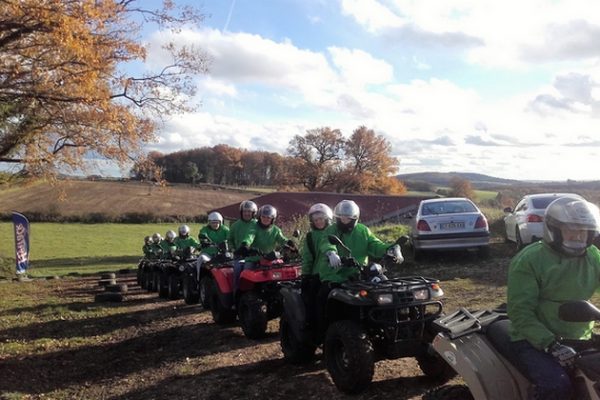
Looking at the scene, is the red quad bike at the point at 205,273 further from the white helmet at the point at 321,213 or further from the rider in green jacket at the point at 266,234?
the white helmet at the point at 321,213

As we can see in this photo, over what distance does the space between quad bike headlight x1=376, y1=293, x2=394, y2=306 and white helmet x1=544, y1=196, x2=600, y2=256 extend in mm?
1958

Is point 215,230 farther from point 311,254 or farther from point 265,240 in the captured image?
point 311,254

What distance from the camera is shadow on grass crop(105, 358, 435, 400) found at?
218 inches

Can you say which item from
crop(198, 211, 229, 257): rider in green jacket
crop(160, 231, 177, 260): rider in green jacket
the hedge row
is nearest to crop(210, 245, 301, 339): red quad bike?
crop(198, 211, 229, 257): rider in green jacket

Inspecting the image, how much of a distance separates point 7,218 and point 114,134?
152ft

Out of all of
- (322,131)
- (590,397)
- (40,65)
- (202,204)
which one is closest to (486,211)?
(40,65)

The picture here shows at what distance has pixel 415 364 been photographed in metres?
6.39

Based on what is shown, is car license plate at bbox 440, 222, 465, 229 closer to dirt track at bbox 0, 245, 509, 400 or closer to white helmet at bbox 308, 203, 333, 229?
dirt track at bbox 0, 245, 509, 400

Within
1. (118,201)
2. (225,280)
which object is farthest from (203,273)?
(118,201)

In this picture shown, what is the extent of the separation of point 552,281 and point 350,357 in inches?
89.3

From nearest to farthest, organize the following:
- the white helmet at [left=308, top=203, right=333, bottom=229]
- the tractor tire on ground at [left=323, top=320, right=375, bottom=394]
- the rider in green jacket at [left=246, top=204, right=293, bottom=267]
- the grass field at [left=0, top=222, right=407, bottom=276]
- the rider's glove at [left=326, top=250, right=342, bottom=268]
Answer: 1. the tractor tire on ground at [left=323, top=320, right=375, bottom=394]
2. the rider's glove at [left=326, top=250, right=342, bottom=268]
3. the white helmet at [left=308, top=203, right=333, bottom=229]
4. the rider in green jacket at [left=246, top=204, right=293, bottom=267]
5. the grass field at [left=0, top=222, right=407, bottom=276]

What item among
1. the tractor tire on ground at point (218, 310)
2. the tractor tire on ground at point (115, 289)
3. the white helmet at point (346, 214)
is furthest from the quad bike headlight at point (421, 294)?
the tractor tire on ground at point (115, 289)

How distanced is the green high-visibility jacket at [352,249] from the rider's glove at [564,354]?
2.95 metres

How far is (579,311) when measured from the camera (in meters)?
3.19
